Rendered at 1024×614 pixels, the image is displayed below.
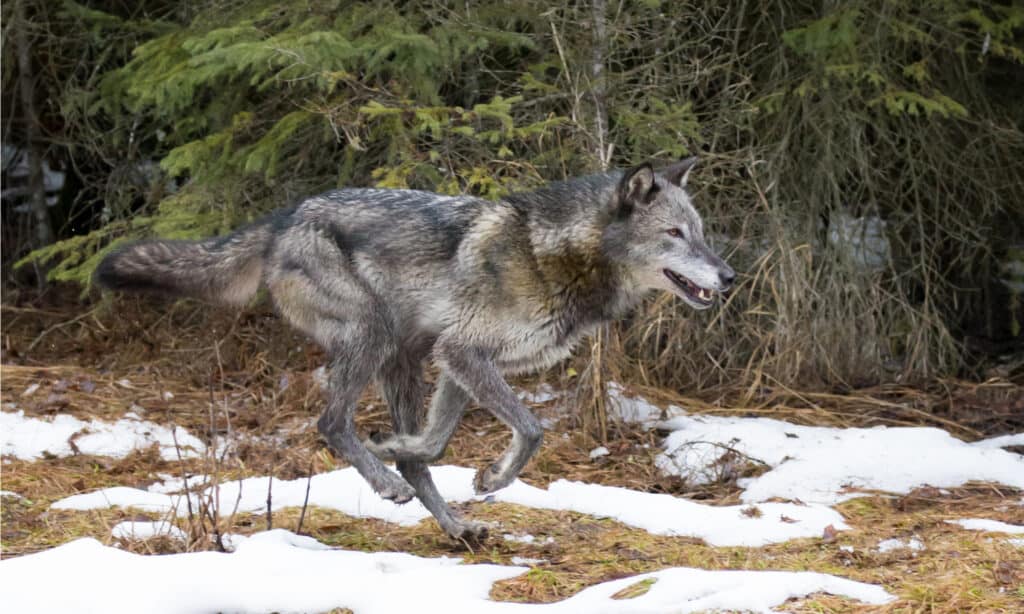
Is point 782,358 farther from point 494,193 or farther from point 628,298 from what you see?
point 628,298

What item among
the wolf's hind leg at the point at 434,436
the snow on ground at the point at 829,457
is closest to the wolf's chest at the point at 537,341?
the wolf's hind leg at the point at 434,436

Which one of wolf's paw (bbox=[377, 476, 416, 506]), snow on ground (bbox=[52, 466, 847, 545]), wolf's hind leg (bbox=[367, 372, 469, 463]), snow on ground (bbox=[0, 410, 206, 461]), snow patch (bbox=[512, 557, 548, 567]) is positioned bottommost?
snow on ground (bbox=[0, 410, 206, 461])

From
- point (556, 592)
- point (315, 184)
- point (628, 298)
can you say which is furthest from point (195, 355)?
point (556, 592)

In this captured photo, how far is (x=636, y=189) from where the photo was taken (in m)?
6.03

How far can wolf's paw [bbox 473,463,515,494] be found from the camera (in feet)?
18.8

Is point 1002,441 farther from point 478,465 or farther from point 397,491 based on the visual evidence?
point 397,491

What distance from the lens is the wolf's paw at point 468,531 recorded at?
5867 millimetres

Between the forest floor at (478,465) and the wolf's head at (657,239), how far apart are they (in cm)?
124

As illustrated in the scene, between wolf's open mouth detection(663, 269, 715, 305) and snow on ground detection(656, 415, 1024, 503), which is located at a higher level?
wolf's open mouth detection(663, 269, 715, 305)

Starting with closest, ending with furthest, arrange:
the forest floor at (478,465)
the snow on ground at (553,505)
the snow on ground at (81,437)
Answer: the forest floor at (478,465) → the snow on ground at (553,505) → the snow on ground at (81,437)

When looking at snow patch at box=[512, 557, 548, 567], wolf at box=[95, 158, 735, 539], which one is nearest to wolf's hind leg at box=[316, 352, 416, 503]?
wolf at box=[95, 158, 735, 539]

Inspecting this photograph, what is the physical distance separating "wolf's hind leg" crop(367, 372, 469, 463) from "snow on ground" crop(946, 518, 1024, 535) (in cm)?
254

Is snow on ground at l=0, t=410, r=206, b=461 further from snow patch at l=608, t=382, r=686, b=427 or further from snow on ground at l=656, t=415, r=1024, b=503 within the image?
snow on ground at l=656, t=415, r=1024, b=503

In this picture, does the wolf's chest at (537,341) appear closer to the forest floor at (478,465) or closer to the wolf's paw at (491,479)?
the wolf's paw at (491,479)
